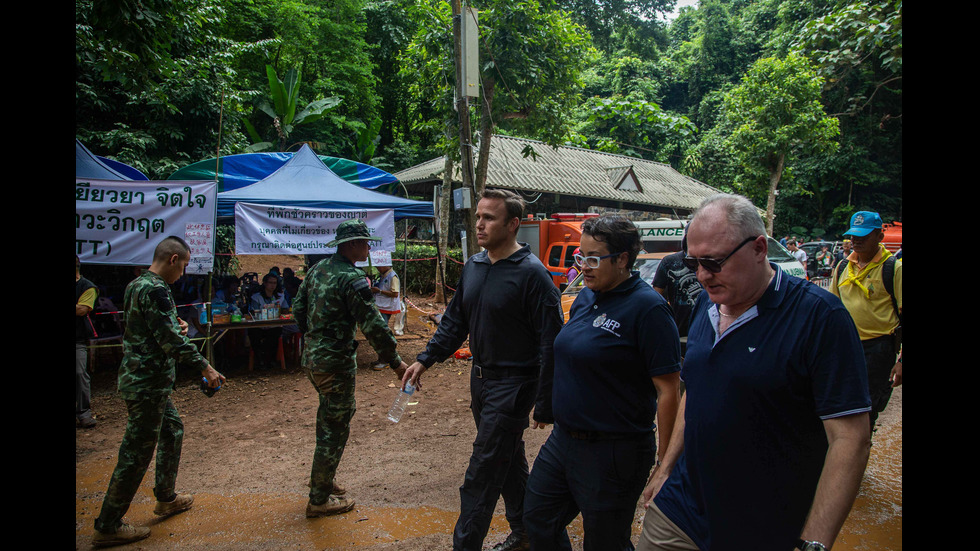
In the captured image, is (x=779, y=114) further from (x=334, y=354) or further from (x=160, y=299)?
(x=160, y=299)

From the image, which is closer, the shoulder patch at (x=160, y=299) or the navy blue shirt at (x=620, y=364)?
the navy blue shirt at (x=620, y=364)

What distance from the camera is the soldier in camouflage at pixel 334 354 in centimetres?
398

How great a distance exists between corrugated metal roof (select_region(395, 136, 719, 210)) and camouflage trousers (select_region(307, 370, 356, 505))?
1395 cm

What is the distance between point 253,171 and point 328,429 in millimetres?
7024

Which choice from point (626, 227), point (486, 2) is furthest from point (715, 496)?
point (486, 2)

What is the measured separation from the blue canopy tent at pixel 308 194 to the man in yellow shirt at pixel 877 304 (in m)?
6.11

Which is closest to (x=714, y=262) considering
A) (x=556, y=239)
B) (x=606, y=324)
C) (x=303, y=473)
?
(x=606, y=324)

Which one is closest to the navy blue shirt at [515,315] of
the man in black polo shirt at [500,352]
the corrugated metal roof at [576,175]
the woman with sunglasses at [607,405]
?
the man in black polo shirt at [500,352]

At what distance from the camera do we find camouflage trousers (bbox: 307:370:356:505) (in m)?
3.97

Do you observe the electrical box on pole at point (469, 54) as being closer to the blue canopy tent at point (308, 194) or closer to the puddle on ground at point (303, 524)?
the blue canopy tent at point (308, 194)

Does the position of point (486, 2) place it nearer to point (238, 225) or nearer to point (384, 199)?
point (384, 199)

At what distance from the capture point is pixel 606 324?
263 cm

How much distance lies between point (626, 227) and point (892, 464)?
4.02 meters

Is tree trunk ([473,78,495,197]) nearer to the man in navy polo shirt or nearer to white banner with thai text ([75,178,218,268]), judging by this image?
white banner with thai text ([75,178,218,268])
